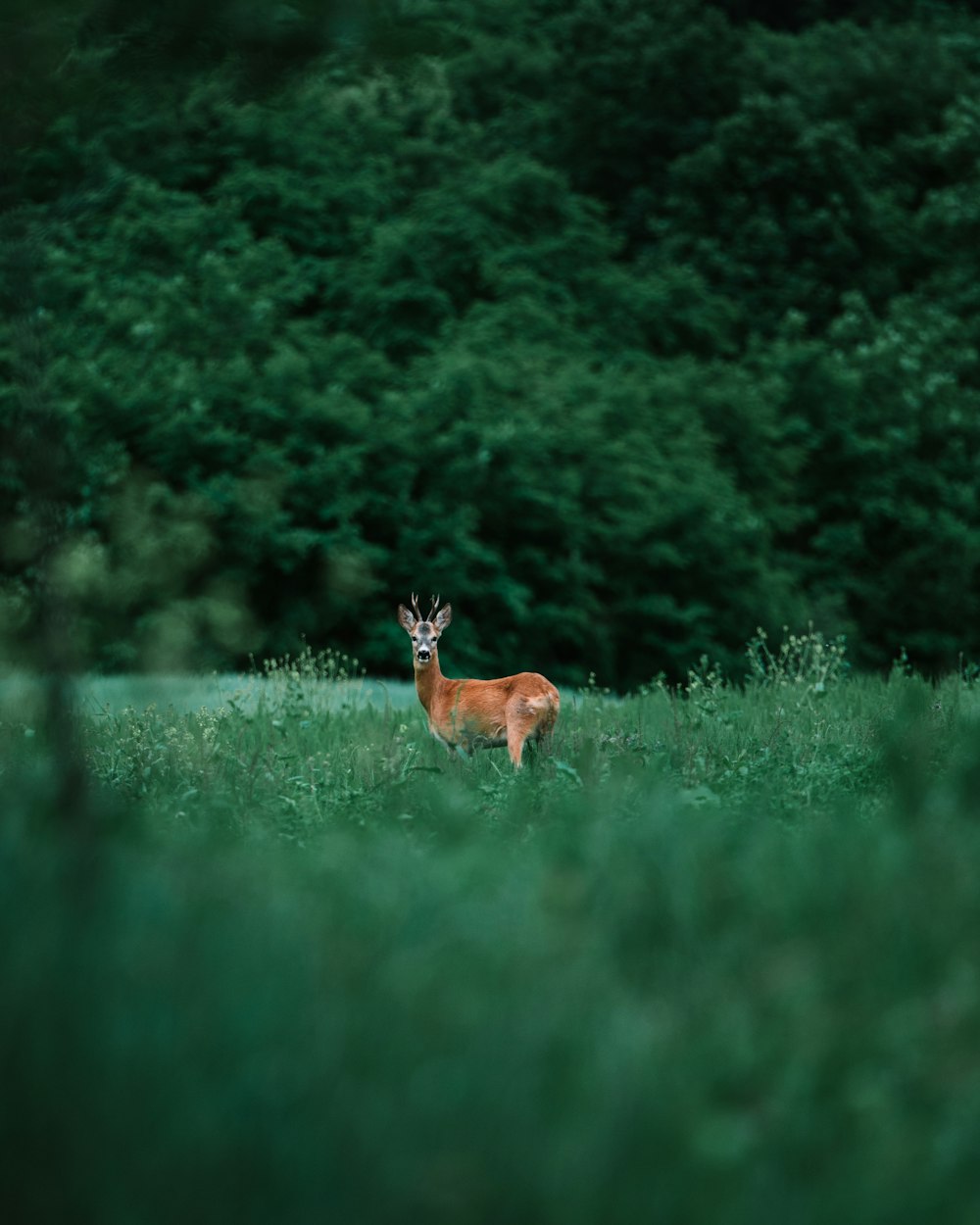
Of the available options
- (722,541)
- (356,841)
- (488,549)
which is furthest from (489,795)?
(722,541)

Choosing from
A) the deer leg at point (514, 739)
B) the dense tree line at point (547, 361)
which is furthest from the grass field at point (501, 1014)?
the dense tree line at point (547, 361)

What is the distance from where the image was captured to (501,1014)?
3.37 meters

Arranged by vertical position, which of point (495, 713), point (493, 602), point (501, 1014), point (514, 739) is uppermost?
point (501, 1014)

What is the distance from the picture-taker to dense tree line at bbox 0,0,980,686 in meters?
20.7

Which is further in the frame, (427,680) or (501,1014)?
(427,680)

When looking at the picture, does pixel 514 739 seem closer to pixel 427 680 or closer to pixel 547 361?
pixel 427 680

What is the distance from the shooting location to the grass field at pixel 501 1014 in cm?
274

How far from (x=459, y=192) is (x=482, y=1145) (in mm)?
23187

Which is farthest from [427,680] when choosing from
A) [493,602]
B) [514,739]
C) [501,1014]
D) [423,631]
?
[493,602]

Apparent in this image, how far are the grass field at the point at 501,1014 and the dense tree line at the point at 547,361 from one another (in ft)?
42.9

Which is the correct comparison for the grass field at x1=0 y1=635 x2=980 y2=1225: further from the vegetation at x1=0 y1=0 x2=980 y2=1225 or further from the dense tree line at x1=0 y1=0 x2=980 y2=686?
the dense tree line at x1=0 y1=0 x2=980 y2=686

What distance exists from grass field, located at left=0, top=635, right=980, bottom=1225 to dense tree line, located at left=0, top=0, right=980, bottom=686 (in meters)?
13.1

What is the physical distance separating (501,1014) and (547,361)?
20876mm

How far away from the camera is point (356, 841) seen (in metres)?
5.51
